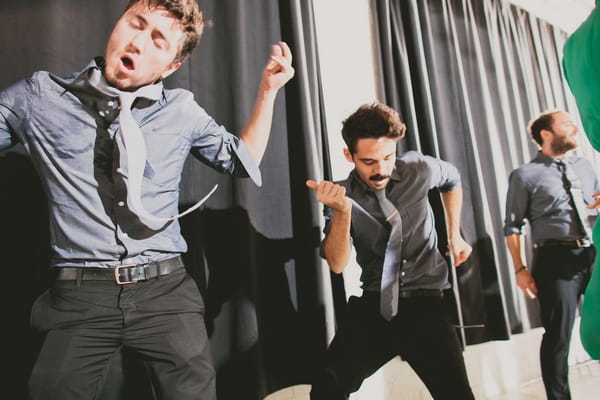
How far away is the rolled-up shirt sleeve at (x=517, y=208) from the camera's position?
216cm

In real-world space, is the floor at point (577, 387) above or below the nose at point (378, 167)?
below

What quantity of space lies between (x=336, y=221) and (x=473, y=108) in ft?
5.88

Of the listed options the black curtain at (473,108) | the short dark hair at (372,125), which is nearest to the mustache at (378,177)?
the short dark hair at (372,125)

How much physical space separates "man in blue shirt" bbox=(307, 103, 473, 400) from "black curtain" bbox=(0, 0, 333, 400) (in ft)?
0.77

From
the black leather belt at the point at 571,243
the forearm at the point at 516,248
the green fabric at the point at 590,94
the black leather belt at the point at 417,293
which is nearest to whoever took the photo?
the green fabric at the point at 590,94

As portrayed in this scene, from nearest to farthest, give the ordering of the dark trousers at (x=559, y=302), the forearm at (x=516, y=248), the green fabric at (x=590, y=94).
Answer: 1. the green fabric at (x=590, y=94)
2. the dark trousers at (x=559, y=302)
3. the forearm at (x=516, y=248)

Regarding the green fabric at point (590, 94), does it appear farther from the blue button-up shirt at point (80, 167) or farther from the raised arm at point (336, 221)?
the blue button-up shirt at point (80, 167)

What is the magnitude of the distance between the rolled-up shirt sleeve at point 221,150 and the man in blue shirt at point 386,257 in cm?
23

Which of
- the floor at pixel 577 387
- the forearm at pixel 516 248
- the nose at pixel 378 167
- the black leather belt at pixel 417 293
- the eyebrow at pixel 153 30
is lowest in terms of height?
the floor at pixel 577 387

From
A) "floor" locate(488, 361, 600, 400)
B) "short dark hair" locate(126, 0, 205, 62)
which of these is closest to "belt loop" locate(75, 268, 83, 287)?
"short dark hair" locate(126, 0, 205, 62)

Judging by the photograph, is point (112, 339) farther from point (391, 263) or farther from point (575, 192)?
point (575, 192)

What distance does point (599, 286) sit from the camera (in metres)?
0.71

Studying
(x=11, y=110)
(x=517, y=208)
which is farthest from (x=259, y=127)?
(x=517, y=208)

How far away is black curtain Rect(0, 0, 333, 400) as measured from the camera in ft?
4.12
